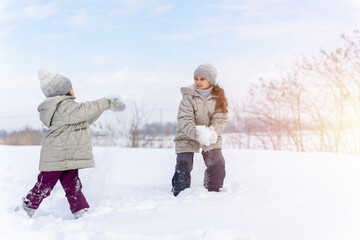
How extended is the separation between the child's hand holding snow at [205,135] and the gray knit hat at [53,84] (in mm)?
1303

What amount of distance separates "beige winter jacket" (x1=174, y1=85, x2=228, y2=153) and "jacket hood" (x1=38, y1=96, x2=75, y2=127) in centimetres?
117

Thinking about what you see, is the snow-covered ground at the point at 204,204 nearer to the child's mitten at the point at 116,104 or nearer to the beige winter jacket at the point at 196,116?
the beige winter jacket at the point at 196,116

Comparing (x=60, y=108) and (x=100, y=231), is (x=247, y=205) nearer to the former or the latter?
(x=100, y=231)

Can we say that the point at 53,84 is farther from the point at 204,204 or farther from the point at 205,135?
the point at 204,204

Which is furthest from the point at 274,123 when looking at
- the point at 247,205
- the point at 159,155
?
the point at 247,205

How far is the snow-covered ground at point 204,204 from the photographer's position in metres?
2.43

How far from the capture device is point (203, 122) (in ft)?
12.5

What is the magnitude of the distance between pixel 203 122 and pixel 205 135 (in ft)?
1.01

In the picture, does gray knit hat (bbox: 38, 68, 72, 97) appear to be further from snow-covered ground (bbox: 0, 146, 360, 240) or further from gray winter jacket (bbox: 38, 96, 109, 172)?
snow-covered ground (bbox: 0, 146, 360, 240)

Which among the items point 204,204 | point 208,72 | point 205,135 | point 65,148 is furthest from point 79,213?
point 208,72

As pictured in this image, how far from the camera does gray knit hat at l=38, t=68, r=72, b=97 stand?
3.40 meters

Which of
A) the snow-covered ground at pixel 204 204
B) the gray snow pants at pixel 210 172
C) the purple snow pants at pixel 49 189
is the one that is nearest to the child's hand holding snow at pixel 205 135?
the gray snow pants at pixel 210 172

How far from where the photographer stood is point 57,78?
3.41 metres

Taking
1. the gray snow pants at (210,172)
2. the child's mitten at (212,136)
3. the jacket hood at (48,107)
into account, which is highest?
the jacket hood at (48,107)
